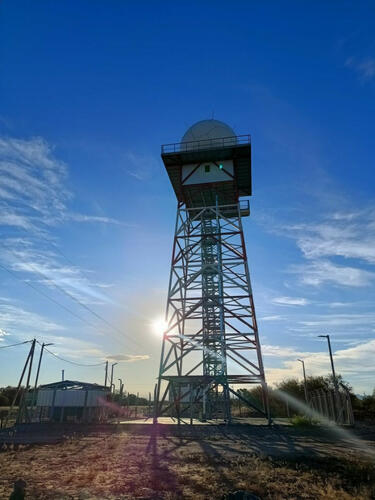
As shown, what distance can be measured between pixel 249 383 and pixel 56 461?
11.9 meters

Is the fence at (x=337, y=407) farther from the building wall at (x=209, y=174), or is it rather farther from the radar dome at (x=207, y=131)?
the radar dome at (x=207, y=131)

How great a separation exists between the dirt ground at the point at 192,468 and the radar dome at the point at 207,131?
19.5 meters

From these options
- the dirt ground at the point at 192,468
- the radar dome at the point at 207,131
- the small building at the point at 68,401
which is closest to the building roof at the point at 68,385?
the small building at the point at 68,401

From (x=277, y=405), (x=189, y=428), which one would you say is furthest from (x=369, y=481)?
(x=277, y=405)

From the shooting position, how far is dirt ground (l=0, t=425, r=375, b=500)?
655cm

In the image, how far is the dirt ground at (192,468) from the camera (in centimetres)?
655

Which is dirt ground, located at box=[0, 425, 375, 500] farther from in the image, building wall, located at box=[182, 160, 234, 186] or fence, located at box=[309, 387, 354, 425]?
building wall, located at box=[182, 160, 234, 186]

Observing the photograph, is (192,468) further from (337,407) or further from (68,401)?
(68,401)

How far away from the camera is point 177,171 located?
25594 mm

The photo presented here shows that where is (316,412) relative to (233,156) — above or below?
below

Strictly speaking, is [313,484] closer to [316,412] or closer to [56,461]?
[56,461]

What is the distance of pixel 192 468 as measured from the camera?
8633mm

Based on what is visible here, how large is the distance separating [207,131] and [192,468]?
2234cm

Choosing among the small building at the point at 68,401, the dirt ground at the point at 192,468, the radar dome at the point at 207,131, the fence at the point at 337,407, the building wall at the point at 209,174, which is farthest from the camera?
the small building at the point at 68,401
